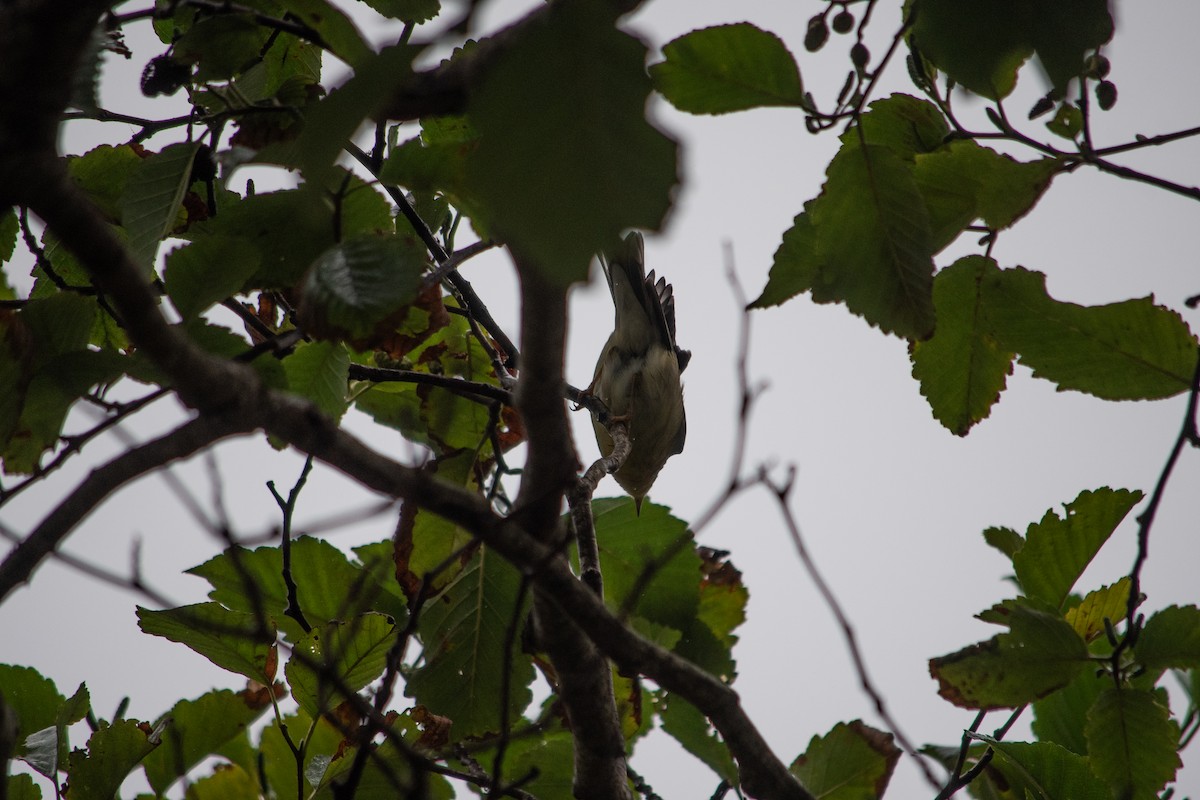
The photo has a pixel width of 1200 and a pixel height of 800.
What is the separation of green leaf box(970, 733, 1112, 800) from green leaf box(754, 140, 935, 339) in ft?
4.17

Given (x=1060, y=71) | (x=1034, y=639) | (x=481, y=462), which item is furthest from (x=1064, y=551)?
(x=481, y=462)

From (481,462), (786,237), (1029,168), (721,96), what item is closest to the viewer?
(721,96)

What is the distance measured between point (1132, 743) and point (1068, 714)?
1051 millimetres

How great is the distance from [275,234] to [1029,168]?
3.72 ft

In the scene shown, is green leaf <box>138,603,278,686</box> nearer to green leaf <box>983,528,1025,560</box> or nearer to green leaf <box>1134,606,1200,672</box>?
green leaf <box>1134,606,1200,672</box>

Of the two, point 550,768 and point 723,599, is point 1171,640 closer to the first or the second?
point 723,599

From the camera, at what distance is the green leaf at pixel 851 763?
2186 millimetres

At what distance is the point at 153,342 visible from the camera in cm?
103

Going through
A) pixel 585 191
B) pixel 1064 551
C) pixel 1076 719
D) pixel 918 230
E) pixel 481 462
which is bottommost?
pixel 585 191

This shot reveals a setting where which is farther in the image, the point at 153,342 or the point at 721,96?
the point at 721,96

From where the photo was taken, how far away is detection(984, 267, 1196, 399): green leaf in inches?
60.2

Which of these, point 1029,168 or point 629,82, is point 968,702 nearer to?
point 1029,168

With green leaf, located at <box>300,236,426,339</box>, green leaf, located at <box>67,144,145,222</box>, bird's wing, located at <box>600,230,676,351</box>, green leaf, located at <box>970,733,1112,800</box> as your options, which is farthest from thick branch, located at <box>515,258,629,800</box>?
bird's wing, located at <box>600,230,676,351</box>

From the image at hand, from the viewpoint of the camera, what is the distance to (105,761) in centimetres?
209
